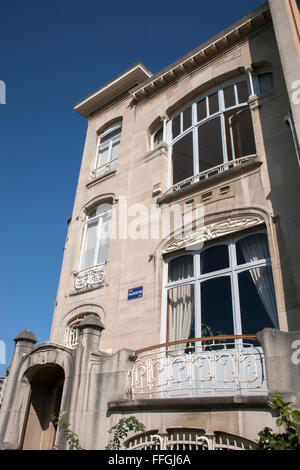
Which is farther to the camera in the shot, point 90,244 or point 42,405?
point 90,244

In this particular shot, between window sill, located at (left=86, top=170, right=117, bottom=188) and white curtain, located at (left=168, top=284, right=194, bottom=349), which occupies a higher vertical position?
window sill, located at (left=86, top=170, right=117, bottom=188)

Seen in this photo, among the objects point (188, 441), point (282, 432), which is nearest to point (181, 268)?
point (188, 441)

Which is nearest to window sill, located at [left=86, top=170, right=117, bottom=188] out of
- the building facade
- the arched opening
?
the building facade

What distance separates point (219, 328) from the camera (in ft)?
25.5

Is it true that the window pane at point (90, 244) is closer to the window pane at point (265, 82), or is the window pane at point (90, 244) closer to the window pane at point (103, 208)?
the window pane at point (103, 208)

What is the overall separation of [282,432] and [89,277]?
7472 mm

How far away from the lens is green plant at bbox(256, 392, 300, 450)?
14.4 ft

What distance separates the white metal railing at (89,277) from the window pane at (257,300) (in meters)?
4.67

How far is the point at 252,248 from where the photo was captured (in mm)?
8047

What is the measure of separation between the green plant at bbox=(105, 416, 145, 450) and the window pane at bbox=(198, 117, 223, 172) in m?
7.60

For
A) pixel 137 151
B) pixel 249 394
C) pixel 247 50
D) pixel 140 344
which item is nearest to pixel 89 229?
pixel 137 151

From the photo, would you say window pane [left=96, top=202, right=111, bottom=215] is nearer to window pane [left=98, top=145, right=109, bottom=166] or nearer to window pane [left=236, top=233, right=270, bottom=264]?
window pane [left=98, top=145, right=109, bottom=166]

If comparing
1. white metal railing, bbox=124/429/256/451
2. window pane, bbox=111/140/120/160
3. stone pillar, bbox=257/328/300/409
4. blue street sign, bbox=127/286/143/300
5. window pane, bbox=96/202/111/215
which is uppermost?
window pane, bbox=111/140/120/160

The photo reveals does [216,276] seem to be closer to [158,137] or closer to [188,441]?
[188,441]
